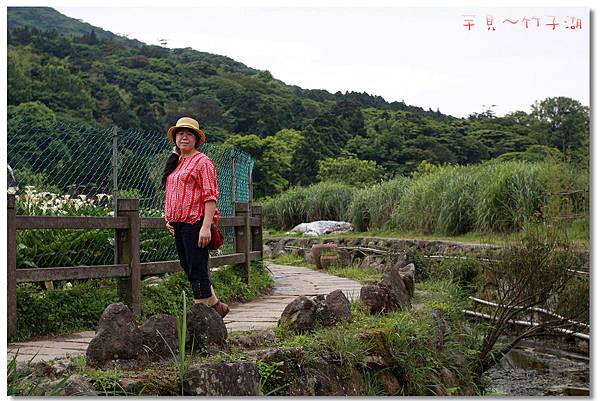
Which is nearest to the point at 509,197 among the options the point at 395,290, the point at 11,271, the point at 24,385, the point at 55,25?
the point at 395,290

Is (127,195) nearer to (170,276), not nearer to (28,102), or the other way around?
(170,276)

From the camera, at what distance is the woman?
4.41 metres

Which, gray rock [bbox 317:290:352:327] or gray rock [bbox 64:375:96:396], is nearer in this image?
gray rock [bbox 64:375:96:396]

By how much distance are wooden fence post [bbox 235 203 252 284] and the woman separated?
327 centimetres

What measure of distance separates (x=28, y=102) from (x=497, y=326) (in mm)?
24256

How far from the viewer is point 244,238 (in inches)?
312

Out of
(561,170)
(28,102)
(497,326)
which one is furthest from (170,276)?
(28,102)

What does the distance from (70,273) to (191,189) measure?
1.33 m

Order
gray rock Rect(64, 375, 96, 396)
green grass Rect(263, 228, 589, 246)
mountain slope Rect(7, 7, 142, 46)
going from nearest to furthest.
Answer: gray rock Rect(64, 375, 96, 396) → green grass Rect(263, 228, 589, 246) → mountain slope Rect(7, 7, 142, 46)

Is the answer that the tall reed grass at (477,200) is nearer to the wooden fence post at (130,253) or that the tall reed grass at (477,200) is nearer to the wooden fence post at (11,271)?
the wooden fence post at (130,253)

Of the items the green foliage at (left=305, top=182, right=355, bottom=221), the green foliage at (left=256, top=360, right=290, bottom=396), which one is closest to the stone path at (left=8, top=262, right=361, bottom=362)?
the green foliage at (left=256, top=360, right=290, bottom=396)

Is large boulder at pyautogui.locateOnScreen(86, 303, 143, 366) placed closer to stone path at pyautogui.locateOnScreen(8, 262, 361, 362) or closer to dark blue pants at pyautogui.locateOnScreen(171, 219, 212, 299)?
stone path at pyautogui.locateOnScreen(8, 262, 361, 362)

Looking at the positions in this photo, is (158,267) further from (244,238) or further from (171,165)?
(244,238)

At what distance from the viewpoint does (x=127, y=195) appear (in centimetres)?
654
